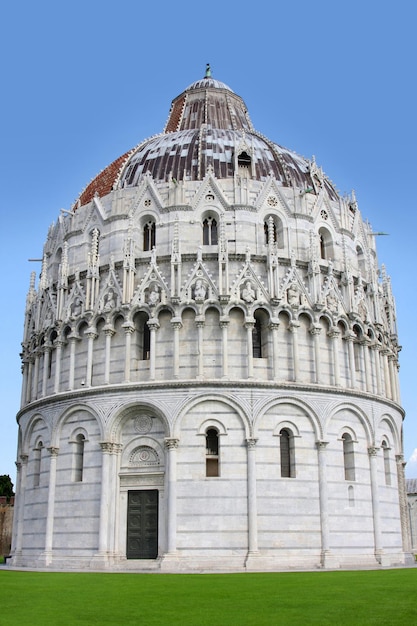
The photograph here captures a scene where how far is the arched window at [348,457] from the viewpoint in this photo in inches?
1303

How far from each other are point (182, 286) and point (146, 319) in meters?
2.46

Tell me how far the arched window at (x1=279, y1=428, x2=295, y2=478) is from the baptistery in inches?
2.3

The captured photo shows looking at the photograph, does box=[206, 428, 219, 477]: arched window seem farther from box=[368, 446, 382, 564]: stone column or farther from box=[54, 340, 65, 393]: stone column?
box=[54, 340, 65, 393]: stone column

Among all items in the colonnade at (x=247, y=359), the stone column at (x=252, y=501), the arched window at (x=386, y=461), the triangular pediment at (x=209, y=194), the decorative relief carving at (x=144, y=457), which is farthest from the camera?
the arched window at (x=386, y=461)

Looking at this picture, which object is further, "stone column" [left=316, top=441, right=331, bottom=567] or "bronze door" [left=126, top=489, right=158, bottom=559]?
"bronze door" [left=126, top=489, right=158, bottom=559]

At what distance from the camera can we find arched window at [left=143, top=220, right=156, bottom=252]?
118 feet

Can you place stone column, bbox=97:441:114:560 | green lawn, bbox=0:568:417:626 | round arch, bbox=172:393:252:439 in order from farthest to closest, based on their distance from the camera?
round arch, bbox=172:393:252:439
stone column, bbox=97:441:114:560
green lawn, bbox=0:568:417:626

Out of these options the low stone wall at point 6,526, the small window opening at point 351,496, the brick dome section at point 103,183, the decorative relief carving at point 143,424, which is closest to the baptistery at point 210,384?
the decorative relief carving at point 143,424

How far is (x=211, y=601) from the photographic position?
16297 millimetres

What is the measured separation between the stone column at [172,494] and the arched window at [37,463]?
8259 millimetres

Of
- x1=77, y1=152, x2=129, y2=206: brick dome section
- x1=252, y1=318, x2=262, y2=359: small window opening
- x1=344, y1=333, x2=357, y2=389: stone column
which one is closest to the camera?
x1=252, y1=318, x2=262, y2=359: small window opening

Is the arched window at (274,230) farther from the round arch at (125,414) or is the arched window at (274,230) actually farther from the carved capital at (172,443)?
the carved capital at (172,443)

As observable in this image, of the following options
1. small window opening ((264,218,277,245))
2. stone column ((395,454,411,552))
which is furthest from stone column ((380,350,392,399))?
small window opening ((264,218,277,245))

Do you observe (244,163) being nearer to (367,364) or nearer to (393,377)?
(367,364)
